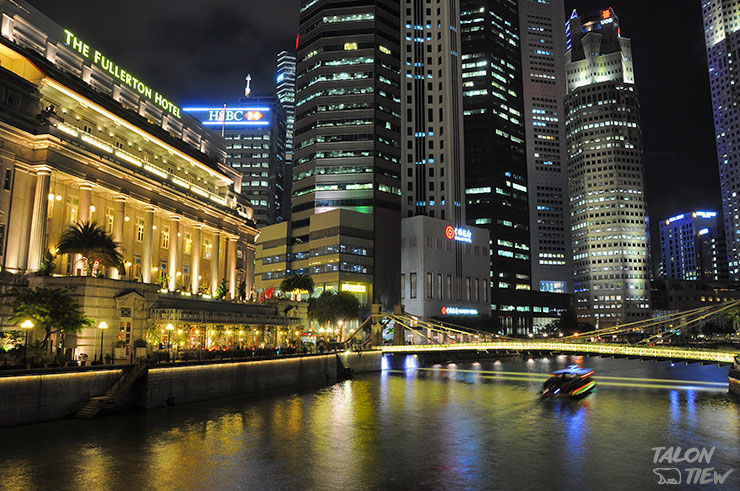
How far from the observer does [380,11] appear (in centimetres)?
16512

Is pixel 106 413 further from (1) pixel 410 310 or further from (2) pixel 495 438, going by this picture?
(1) pixel 410 310

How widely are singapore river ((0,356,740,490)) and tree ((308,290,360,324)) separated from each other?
1658 inches

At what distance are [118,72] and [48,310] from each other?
5014 centimetres

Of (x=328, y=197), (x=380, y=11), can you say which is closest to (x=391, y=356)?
(x=328, y=197)

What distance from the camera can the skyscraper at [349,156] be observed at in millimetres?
149875

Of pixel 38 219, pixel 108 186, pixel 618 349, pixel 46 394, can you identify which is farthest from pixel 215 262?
pixel 618 349

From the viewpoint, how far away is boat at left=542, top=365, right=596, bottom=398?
2667 inches

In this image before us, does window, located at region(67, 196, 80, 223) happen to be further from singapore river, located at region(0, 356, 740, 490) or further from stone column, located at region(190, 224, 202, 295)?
singapore river, located at region(0, 356, 740, 490)

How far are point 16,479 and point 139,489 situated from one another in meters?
6.85

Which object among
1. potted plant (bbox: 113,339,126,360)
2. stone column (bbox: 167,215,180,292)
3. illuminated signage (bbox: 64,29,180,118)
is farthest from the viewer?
stone column (bbox: 167,215,180,292)

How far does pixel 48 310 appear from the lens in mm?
49375

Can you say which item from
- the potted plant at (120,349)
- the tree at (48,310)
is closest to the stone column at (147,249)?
the potted plant at (120,349)

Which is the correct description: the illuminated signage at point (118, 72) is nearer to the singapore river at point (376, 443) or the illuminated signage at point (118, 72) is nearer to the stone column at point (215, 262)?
the stone column at point (215, 262)

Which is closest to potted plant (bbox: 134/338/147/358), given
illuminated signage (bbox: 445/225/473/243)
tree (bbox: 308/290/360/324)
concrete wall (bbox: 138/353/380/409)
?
concrete wall (bbox: 138/353/380/409)
